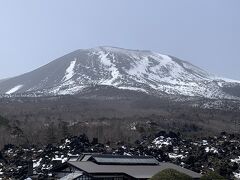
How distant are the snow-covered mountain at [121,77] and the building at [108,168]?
Result: 94431 millimetres

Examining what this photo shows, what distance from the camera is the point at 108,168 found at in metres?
41.8

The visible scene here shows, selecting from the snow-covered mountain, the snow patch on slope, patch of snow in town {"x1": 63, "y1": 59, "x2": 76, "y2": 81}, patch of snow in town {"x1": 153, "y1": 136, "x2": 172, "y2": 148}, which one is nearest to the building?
patch of snow in town {"x1": 153, "y1": 136, "x2": 172, "y2": 148}

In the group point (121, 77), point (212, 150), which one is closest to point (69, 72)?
point (121, 77)

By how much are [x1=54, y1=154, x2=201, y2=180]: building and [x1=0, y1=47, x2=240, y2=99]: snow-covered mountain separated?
3718 inches

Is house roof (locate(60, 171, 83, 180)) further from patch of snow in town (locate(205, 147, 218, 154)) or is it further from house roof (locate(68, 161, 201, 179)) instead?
patch of snow in town (locate(205, 147, 218, 154))

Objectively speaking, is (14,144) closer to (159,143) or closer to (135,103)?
(159,143)

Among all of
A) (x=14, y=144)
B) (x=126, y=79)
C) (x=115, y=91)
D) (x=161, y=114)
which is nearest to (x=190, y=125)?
(x=161, y=114)

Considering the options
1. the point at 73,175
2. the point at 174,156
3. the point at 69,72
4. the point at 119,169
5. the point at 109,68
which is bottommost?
the point at 174,156

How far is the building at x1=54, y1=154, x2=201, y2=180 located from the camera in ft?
131

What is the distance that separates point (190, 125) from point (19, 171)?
41120 millimetres

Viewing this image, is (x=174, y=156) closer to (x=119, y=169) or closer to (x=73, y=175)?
(x=119, y=169)

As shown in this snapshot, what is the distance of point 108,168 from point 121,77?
392 feet

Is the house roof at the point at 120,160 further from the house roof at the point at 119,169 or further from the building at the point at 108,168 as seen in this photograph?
the house roof at the point at 119,169

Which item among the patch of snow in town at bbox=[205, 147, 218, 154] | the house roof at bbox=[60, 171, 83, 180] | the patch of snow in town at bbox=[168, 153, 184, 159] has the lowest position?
the patch of snow in town at bbox=[168, 153, 184, 159]
